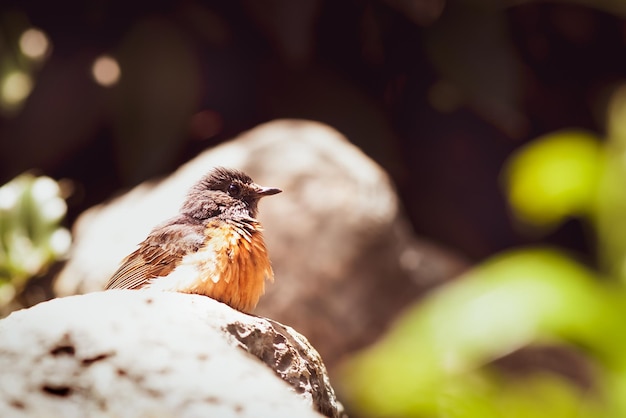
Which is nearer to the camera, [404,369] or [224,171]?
[404,369]

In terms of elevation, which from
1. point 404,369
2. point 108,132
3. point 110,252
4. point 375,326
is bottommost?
point 375,326

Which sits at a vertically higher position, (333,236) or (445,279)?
(333,236)

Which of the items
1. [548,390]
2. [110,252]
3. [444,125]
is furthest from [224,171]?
[444,125]

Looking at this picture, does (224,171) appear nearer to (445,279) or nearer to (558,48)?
(445,279)

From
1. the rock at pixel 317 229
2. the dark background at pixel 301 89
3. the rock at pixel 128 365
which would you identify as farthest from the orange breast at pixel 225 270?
the dark background at pixel 301 89

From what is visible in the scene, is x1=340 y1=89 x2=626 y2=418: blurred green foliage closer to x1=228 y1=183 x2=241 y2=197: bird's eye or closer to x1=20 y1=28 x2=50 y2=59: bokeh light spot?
x1=228 y1=183 x2=241 y2=197: bird's eye

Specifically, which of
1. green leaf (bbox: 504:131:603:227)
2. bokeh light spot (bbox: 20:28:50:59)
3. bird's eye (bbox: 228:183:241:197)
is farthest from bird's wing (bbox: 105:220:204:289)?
bokeh light spot (bbox: 20:28:50:59)

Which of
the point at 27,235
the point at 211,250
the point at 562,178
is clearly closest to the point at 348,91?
the point at 27,235
